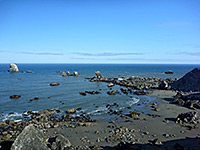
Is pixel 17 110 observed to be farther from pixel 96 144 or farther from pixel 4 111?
pixel 96 144

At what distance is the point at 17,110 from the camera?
2914cm

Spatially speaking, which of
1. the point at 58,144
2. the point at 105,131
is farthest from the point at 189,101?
the point at 58,144

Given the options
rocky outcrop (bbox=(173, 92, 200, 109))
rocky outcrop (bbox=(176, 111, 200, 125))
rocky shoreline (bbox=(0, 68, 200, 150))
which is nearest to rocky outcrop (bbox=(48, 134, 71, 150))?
rocky shoreline (bbox=(0, 68, 200, 150))

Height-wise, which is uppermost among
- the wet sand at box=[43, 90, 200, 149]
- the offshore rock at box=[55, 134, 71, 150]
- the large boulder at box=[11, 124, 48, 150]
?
the large boulder at box=[11, 124, 48, 150]

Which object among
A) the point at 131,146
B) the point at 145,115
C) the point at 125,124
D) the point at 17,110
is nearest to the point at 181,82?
the point at 145,115

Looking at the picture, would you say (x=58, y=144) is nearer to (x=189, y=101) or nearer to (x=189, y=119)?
(x=189, y=119)

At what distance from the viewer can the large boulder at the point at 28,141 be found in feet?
39.4

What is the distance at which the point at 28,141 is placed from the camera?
40.4 ft

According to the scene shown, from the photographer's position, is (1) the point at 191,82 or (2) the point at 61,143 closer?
(2) the point at 61,143

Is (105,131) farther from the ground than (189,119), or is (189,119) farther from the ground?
(189,119)

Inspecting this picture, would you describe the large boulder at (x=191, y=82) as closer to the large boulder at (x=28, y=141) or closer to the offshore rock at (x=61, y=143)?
the offshore rock at (x=61, y=143)

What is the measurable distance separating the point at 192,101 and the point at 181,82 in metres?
20.4

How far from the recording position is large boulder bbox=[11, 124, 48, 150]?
12.0m

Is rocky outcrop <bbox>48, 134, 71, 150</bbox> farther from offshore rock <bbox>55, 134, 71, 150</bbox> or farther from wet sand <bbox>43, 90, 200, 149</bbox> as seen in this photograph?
wet sand <bbox>43, 90, 200, 149</bbox>
